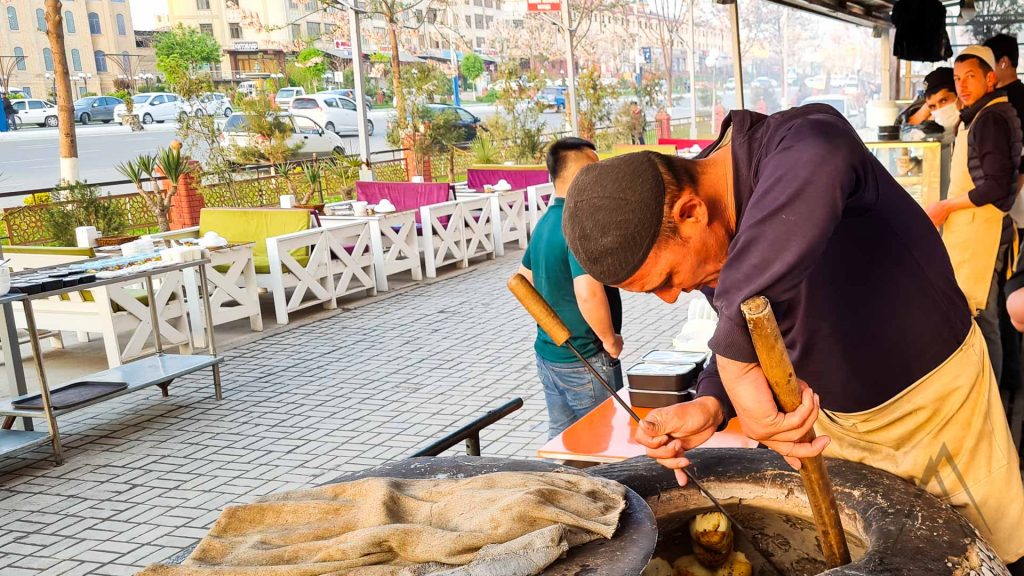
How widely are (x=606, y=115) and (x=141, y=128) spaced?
18.9m

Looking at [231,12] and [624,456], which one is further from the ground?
[231,12]

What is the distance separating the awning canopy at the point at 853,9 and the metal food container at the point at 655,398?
519 cm

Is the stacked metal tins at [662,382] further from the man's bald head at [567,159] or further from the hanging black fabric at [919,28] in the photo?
the hanging black fabric at [919,28]

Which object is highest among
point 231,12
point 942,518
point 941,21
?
point 231,12

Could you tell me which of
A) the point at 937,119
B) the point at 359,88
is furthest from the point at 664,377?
the point at 359,88

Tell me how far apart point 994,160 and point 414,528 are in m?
4.19

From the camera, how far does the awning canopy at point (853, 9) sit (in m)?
7.84

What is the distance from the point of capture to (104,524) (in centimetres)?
450

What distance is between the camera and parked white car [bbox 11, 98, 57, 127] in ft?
114

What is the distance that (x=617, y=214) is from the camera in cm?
136

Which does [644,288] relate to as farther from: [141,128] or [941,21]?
[141,128]

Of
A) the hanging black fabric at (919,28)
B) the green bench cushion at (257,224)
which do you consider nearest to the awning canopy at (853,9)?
the hanging black fabric at (919,28)

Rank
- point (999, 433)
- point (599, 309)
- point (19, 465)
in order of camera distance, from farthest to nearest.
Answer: point (19, 465)
point (599, 309)
point (999, 433)

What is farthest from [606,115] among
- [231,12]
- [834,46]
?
[231,12]
